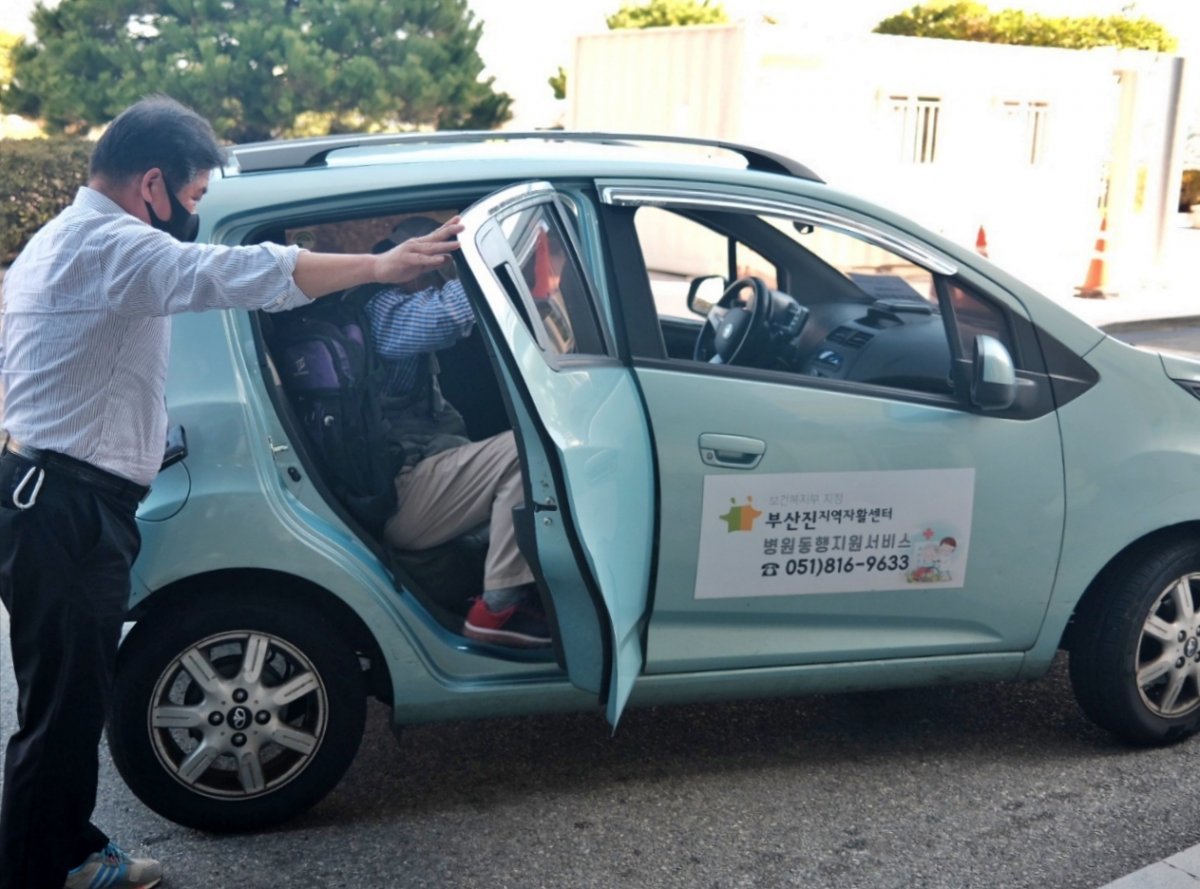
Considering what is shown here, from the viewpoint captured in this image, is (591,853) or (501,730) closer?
(591,853)

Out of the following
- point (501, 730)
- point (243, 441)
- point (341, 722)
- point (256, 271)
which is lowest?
point (501, 730)

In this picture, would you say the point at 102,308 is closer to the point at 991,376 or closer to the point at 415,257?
the point at 415,257

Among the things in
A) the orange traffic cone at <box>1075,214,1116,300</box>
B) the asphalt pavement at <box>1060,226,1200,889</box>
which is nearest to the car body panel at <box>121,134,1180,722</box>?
the asphalt pavement at <box>1060,226,1200,889</box>

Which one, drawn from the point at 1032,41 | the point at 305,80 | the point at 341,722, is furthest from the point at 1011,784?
the point at 1032,41

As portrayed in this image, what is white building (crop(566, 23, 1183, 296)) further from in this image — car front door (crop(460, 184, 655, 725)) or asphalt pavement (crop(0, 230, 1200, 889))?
car front door (crop(460, 184, 655, 725))

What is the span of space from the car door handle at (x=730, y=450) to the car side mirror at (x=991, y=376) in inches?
24.8

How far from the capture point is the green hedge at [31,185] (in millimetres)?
13227

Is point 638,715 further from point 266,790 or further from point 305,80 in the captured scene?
point 305,80

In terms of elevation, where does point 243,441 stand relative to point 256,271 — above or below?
below

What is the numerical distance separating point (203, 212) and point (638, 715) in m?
2.09

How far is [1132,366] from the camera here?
4.11 m

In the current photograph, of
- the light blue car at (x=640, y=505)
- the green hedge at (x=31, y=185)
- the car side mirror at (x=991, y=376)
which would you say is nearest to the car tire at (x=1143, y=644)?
the light blue car at (x=640, y=505)

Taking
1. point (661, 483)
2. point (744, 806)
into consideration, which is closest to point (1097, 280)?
point (744, 806)

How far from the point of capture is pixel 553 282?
3.75 meters
